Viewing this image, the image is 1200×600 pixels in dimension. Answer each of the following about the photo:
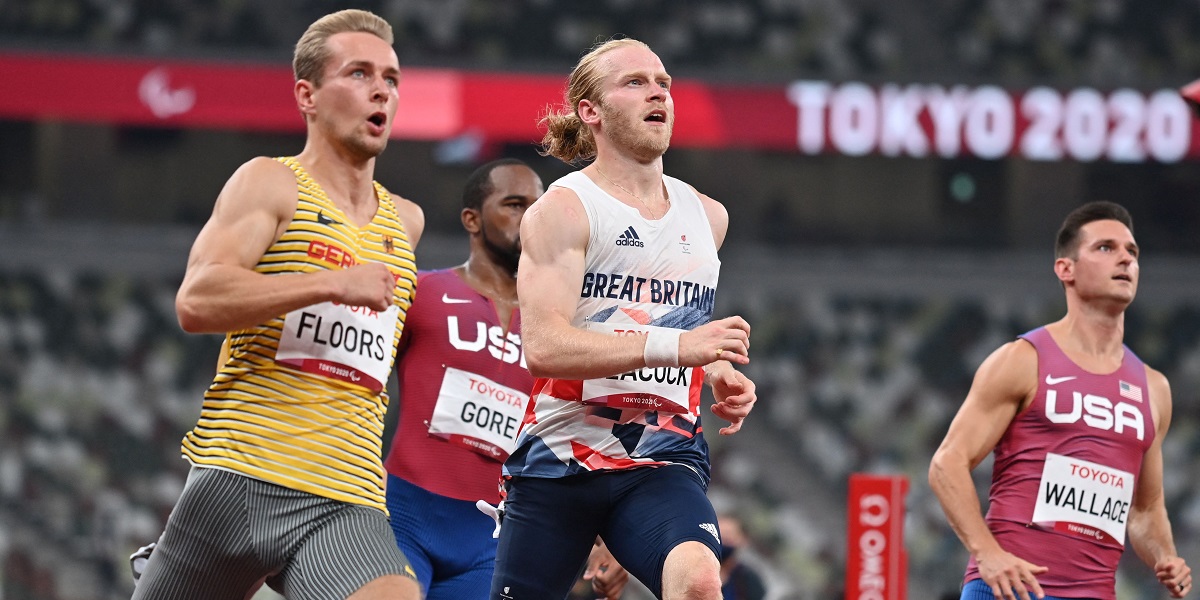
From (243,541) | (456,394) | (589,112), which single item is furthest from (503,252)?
(243,541)

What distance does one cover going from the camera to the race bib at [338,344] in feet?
12.7

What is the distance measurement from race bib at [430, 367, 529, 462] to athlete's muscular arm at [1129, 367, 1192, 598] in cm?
251

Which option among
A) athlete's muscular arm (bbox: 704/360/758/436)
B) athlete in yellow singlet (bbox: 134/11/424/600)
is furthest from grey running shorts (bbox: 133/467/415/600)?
athlete's muscular arm (bbox: 704/360/758/436)

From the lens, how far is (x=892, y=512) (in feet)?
19.2

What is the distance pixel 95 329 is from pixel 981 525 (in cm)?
1425

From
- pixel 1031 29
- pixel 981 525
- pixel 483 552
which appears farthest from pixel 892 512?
pixel 1031 29

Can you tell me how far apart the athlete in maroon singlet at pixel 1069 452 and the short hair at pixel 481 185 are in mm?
2006

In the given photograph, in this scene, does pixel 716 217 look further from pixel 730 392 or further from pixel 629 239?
pixel 730 392

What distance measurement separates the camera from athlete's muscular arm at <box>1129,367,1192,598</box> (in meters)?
5.74

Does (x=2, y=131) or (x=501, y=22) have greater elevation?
(x=501, y=22)

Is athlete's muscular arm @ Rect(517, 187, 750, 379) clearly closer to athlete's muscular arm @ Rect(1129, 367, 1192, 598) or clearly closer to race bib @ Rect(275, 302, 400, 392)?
race bib @ Rect(275, 302, 400, 392)

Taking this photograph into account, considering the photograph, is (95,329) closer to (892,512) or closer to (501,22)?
(501,22)

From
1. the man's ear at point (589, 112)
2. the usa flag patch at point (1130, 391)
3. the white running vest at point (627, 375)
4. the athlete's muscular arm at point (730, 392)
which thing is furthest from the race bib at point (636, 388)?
the usa flag patch at point (1130, 391)

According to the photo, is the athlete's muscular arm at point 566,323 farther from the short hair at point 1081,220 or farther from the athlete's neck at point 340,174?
the short hair at point 1081,220
